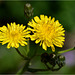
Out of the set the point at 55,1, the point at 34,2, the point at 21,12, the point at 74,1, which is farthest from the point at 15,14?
the point at 74,1

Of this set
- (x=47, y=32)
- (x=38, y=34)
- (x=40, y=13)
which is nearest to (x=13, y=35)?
(x=38, y=34)

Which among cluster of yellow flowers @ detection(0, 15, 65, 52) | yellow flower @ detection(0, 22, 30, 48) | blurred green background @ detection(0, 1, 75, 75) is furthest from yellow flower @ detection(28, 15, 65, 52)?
blurred green background @ detection(0, 1, 75, 75)

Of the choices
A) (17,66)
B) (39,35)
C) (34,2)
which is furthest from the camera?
(34,2)

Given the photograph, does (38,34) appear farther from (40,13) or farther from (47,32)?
(40,13)

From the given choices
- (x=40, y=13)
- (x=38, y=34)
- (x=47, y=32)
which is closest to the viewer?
(x=38, y=34)

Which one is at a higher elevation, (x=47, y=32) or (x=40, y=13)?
(x=40, y=13)

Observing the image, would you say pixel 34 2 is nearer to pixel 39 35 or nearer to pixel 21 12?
pixel 21 12

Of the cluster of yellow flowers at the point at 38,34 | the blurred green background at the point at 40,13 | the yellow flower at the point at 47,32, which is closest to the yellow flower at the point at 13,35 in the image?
the cluster of yellow flowers at the point at 38,34

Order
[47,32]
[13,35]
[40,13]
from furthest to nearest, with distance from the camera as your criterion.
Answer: [40,13] < [47,32] < [13,35]
